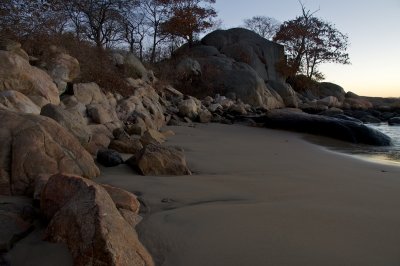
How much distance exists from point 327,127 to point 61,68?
7.26 meters

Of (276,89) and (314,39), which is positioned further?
(314,39)

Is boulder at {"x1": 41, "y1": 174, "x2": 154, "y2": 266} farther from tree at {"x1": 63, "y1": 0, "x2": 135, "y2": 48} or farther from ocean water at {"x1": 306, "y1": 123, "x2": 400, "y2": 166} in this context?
tree at {"x1": 63, "y1": 0, "x2": 135, "y2": 48}

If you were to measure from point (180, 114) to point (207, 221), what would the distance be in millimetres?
A: 10176

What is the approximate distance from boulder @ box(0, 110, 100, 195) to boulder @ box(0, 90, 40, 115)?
129 centimetres

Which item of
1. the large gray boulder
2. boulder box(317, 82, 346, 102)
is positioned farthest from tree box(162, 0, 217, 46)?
boulder box(317, 82, 346, 102)

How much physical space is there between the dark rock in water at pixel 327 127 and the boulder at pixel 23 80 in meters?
7.60

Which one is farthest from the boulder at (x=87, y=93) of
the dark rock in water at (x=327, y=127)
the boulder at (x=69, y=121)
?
the dark rock in water at (x=327, y=127)

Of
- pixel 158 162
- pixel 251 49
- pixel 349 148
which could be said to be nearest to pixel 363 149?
pixel 349 148

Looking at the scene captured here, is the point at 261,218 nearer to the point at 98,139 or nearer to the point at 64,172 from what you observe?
the point at 64,172

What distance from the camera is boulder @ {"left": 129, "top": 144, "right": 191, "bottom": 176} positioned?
14.4 ft

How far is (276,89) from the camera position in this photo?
26.1 m

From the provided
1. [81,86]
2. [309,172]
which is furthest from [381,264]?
[81,86]

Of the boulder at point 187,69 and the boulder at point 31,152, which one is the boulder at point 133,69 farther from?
the boulder at point 31,152

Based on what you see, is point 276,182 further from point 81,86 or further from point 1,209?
point 81,86
